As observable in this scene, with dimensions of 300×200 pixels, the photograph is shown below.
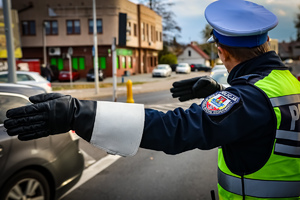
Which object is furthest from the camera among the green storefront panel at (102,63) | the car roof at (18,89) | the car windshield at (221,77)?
the green storefront panel at (102,63)

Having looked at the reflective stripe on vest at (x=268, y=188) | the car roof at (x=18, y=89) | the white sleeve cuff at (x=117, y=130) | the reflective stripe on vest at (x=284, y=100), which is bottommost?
the reflective stripe on vest at (x=268, y=188)

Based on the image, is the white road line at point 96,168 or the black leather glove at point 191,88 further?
the white road line at point 96,168

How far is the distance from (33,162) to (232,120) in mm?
2637

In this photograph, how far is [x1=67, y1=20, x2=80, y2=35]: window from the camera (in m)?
35.4

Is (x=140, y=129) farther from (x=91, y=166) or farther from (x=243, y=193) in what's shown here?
(x=91, y=166)

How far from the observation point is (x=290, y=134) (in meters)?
1.31

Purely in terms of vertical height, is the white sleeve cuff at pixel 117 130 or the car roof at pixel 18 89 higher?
the white sleeve cuff at pixel 117 130

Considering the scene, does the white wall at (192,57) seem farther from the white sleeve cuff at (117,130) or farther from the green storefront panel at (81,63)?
the white sleeve cuff at (117,130)

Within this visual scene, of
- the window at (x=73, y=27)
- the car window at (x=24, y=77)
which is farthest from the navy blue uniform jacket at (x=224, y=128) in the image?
the window at (x=73, y=27)

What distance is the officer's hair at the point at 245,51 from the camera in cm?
140

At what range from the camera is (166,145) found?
1.16 m

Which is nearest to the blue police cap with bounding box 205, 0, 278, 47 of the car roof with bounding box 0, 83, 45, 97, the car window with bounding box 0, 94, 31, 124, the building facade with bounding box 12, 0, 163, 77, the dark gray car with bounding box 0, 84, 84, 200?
the dark gray car with bounding box 0, 84, 84, 200

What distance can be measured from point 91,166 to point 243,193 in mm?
Result: 4109

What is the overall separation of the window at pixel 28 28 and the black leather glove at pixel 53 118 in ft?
123
